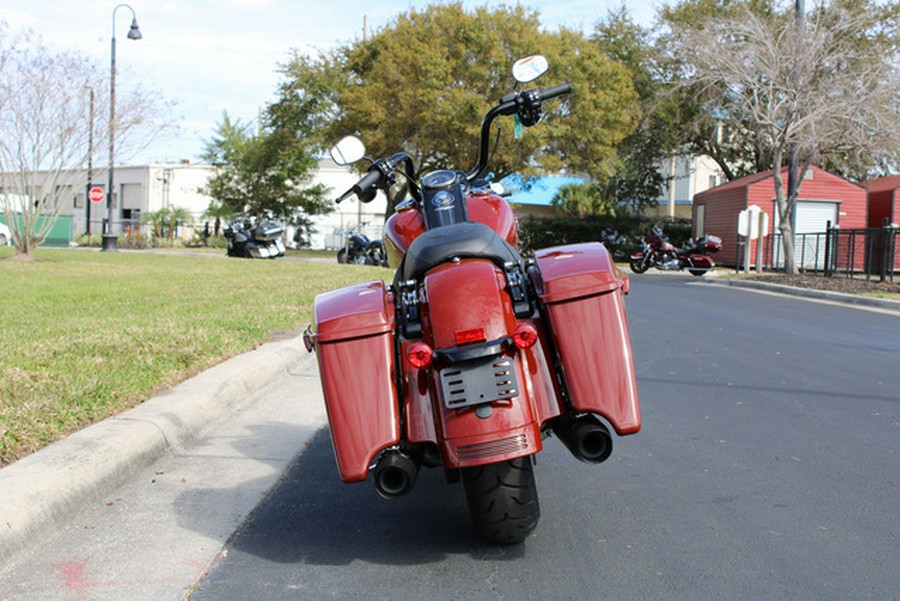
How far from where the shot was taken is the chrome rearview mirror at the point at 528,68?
5.18m

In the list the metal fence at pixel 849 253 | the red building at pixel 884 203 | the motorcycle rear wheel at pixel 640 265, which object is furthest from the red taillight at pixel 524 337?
the red building at pixel 884 203

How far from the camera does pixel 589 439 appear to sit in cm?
346

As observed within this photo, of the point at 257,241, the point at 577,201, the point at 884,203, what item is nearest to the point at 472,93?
the point at 257,241

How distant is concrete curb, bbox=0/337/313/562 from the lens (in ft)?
12.3

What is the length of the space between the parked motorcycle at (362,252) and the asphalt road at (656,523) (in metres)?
22.0

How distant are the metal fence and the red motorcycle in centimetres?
1839

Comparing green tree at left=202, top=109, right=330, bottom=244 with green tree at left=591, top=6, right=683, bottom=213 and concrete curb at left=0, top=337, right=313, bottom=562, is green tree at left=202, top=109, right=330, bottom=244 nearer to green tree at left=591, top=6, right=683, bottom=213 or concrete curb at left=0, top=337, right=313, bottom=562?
green tree at left=591, top=6, right=683, bottom=213

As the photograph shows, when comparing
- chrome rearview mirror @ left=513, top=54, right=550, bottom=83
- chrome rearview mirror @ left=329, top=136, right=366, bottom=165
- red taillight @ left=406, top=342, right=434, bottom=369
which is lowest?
red taillight @ left=406, top=342, right=434, bottom=369

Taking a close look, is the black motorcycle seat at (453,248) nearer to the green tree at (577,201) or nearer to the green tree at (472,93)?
the green tree at (472,93)

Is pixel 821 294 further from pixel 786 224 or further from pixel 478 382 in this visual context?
pixel 478 382

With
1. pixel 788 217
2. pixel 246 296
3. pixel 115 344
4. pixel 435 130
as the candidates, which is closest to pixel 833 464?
pixel 115 344

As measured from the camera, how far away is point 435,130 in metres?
34.8

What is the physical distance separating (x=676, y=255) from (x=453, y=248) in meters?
24.2

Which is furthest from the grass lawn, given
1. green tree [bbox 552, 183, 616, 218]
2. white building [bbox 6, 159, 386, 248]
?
green tree [bbox 552, 183, 616, 218]
